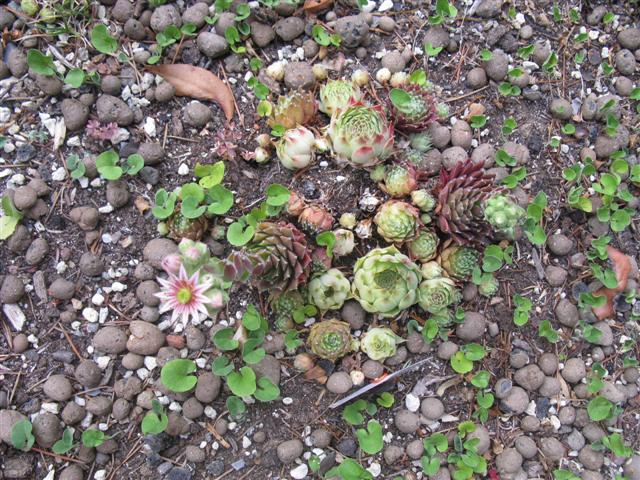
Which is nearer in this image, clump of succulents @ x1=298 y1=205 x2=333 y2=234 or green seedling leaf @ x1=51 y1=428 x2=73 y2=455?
green seedling leaf @ x1=51 y1=428 x2=73 y2=455

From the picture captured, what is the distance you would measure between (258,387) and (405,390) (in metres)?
0.69

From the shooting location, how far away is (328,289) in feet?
8.04

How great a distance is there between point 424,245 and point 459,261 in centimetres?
18

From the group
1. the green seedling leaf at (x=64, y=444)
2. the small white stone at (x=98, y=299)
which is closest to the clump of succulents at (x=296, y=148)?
the small white stone at (x=98, y=299)

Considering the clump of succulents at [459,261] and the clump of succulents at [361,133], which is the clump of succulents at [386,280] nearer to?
the clump of succulents at [459,261]

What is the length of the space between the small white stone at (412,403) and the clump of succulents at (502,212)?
873mm

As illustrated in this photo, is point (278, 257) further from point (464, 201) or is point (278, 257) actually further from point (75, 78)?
point (75, 78)

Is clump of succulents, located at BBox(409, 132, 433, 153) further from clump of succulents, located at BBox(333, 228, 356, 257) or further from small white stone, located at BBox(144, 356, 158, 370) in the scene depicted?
small white stone, located at BBox(144, 356, 158, 370)

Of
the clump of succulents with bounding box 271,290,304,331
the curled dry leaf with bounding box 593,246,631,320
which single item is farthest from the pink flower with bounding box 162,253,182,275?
the curled dry leaf with bounding box 593,246,631,320

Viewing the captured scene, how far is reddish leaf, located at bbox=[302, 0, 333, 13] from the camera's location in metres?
2.79

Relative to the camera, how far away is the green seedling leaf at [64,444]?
2312 mm

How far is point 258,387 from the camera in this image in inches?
94.5

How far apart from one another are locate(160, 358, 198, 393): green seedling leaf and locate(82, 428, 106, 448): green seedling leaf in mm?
360

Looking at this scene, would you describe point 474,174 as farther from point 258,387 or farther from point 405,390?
point 258,387
